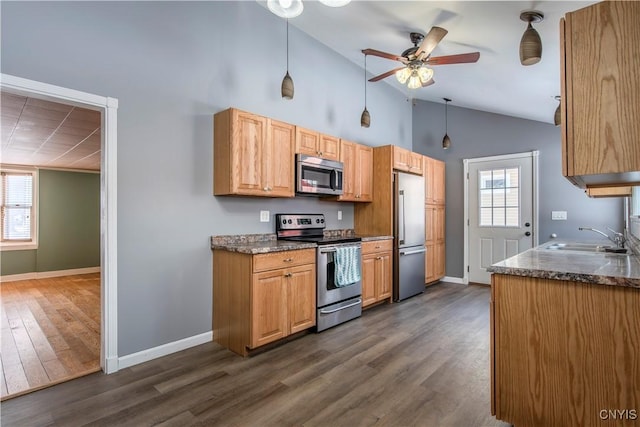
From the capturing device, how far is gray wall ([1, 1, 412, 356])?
2312 millimetres

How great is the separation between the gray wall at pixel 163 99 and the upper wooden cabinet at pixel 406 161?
174 centimetres

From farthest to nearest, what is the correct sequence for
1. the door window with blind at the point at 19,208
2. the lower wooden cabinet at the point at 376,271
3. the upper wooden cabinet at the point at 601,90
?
the door window with blind at the point at 19,208
the lower wooden cabinet at the point at 376,271
the upper wooden cabinet at the point at 601,90

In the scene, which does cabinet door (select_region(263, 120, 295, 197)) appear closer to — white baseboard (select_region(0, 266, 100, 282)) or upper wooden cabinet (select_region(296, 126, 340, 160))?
upper wooden cabinet (select_region(296, 126, 340, 160))

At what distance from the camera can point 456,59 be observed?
2963mm

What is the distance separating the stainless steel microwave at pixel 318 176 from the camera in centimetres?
355

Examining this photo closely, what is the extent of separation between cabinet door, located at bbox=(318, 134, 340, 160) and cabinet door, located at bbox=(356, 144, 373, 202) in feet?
1.41

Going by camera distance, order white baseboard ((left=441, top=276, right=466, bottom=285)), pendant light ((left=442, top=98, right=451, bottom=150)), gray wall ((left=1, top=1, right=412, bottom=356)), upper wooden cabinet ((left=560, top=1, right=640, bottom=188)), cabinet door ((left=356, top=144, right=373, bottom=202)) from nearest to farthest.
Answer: upper wooden cabinet ((left=560, top=1, right=640, bottom=188)) < gray wall ((left=1, top=1, right=412, bottom=356)) < cabinet door ((left=356, top=144, right=373, bottom=202)) < pendant light ((left=442, top=98, right=451, bottom=150)) < white baseboard ((left=441, top=276, right=466, bottom=285))

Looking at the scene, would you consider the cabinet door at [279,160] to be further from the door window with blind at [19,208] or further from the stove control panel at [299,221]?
the door window with blind at [19,208]

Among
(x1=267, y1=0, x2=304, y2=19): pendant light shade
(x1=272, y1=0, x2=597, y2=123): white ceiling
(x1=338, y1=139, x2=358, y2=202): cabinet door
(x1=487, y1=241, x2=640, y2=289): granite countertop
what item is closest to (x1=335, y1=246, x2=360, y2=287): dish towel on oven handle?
(x1=338, y1=139, x2=358, y2=202): cabinet door

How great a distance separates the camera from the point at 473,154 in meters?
5.64

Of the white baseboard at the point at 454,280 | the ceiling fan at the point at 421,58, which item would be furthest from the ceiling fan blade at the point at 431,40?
the white baseboard at the point at 454,280

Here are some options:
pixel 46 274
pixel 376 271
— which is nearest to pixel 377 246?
pixel 376 271

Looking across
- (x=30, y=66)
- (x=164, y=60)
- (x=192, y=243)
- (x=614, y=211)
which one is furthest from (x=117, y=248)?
(x=614, y=211)

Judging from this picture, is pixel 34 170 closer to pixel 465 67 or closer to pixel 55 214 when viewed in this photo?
pixel 55 214
